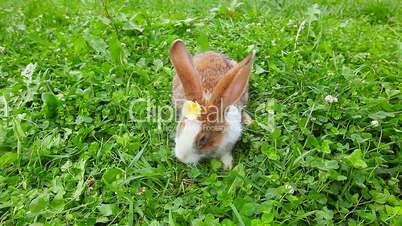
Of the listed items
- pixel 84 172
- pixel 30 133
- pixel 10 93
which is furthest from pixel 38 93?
pixel 84 172

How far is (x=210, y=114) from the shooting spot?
3.18 m

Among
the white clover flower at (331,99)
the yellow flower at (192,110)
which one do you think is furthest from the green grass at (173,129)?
the yellow flower at (192,110)

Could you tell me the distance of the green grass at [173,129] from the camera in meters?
2.86

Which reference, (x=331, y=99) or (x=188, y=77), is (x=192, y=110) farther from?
(x=331, y=99)

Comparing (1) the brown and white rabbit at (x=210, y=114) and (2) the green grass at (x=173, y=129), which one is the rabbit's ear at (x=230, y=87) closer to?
(1) the brown and white rabbit at (x=210, y=114)

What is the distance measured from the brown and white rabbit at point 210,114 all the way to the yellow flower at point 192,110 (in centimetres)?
2

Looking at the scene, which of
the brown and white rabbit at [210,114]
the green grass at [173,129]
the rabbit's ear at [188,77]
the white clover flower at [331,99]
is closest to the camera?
the green grass at [173,129]

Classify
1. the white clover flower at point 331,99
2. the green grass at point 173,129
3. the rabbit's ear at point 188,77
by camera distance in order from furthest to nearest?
the white clover flower at point 331,99 < the rabbit's ear at point 188,77 < the green grass at point 173,129

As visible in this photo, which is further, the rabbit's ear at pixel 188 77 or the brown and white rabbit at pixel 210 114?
the rabbit's ear at pixel 188 77

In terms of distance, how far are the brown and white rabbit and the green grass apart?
0.11 metres

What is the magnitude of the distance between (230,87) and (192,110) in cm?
28

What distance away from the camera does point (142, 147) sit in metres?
3.35

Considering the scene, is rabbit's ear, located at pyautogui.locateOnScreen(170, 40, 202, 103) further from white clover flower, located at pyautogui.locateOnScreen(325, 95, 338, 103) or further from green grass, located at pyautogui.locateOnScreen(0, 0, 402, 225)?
white clover flower, located at pyautogui.locateOnScreen(325, 95, 338, 103)

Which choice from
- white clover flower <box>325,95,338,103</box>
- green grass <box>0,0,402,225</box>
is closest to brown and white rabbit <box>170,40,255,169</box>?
green grass <box>0,0,402,225</box>
